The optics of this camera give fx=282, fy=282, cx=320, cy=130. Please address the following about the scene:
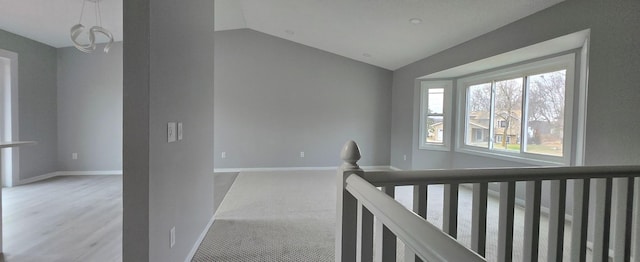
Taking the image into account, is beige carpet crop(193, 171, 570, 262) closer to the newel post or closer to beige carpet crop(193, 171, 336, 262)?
beige carpet crop(193, 171, 336, 262)

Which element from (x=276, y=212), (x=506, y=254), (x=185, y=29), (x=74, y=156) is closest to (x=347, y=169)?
(x=506, y=254)

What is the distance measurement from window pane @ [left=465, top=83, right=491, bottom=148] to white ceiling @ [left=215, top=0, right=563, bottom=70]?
968 millimetres

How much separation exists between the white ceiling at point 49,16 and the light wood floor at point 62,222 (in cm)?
226

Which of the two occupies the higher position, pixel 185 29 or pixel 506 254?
pixel 185 29

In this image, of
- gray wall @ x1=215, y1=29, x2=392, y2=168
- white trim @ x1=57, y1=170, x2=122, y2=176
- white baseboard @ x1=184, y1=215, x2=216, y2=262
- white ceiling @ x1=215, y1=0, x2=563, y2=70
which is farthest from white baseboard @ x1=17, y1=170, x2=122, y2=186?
white baseboard @ x1=184, y1=215, x2=216, y2=262

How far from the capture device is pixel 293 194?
4.08 meters

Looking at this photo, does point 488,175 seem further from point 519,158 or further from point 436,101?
point 436,101

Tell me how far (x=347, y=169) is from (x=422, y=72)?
4653 mm

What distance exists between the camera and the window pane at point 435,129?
5.27 m

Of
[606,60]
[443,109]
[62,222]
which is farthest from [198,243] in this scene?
[443,109]

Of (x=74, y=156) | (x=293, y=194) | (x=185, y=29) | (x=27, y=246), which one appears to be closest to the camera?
(x=185, y=29)

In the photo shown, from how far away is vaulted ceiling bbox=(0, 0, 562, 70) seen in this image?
10.3 feet

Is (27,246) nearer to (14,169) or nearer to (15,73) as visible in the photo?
(14,169)

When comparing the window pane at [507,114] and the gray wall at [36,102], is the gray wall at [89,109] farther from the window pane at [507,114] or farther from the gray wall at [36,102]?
the window pane at [507,114]
